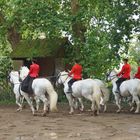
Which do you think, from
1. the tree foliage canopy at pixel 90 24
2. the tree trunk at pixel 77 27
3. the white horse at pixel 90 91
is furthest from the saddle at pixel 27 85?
the tree trunk at pixel 77 27

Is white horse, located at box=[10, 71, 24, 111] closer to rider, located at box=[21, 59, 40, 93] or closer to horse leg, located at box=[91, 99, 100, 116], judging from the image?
rider, located at box=[21, 59, 40, 93]

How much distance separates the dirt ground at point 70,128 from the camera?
12023mm

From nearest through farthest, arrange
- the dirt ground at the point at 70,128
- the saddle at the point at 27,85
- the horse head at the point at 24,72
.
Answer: the dirt ground at the point at 70,128 < the saddle at the point at 27,85 < the horse head at the point at 24,72

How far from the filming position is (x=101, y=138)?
458 inches

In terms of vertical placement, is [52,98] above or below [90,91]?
below

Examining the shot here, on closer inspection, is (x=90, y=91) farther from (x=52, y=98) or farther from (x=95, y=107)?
(x=52, y=98)

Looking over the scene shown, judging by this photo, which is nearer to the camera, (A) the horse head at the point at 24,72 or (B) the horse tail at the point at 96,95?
(B) the horse tail at the point at 96,95

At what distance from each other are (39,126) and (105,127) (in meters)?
2.25

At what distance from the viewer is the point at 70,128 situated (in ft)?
46.1

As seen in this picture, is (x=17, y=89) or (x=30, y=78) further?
(x=17, y=89)

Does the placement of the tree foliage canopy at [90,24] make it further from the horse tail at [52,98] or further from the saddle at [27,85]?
the horse tail at [52,98]

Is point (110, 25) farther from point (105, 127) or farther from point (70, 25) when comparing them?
point (105, 127)

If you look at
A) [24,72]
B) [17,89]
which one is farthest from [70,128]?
[17,89]

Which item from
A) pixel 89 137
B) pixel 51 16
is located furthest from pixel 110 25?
pixel 89 137
